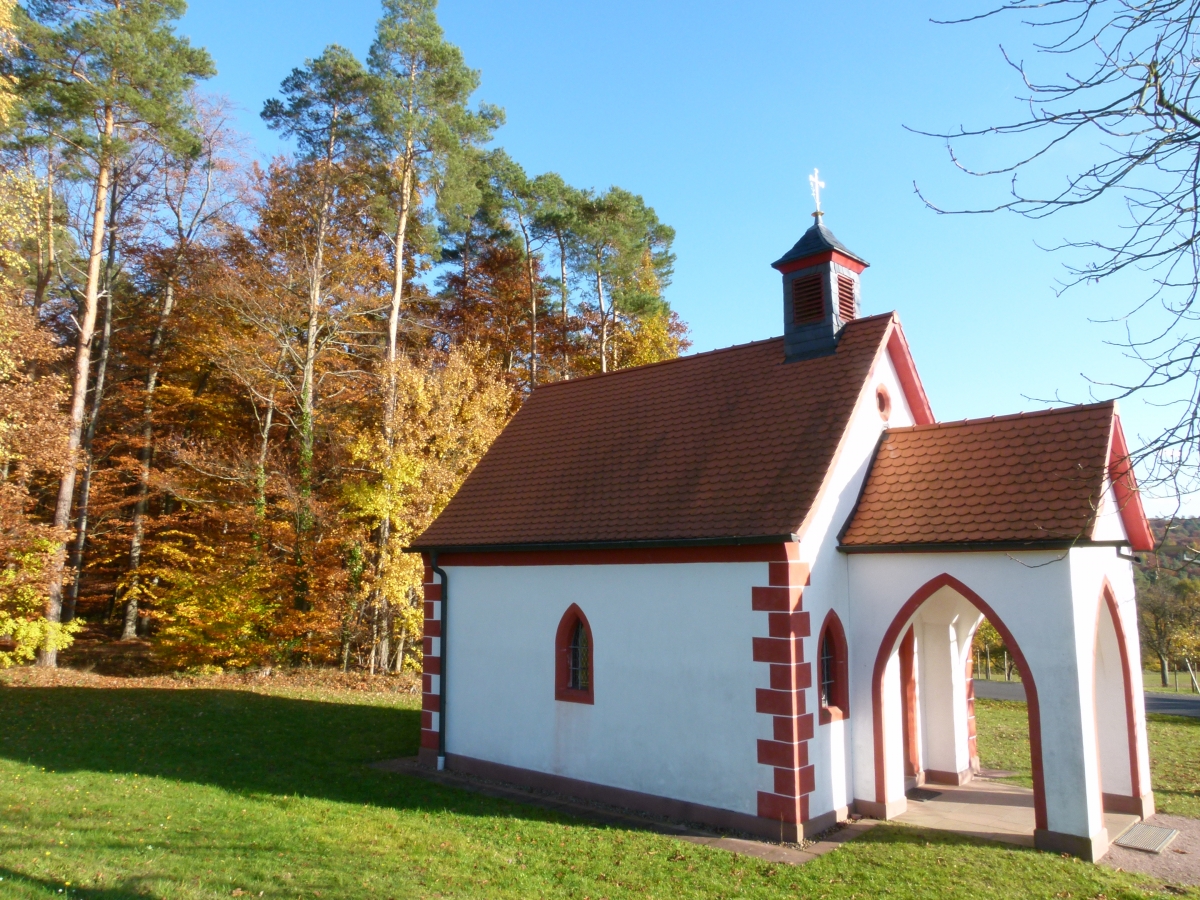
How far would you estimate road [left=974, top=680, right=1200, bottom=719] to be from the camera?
23.1 meters

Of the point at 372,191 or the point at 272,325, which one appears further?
the point at 372,191

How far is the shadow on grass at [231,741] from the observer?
1127cm

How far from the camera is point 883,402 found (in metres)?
12.0

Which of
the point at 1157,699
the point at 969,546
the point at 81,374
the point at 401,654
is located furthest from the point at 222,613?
the point at 1157,699

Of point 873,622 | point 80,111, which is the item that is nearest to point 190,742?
point 873,622

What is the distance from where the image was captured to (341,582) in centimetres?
2150

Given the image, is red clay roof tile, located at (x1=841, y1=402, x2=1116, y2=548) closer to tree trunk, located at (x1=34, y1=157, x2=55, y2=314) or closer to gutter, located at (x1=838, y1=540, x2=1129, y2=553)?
gutter, located at (x1=838, y1=540, x2=1129, y2=553)

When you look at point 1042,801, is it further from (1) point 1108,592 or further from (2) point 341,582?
(2) point 341,582

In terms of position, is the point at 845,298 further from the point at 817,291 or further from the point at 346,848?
the point at 346,848

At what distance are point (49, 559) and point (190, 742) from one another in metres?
7.81

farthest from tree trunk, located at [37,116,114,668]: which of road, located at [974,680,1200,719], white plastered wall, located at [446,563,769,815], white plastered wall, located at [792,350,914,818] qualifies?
road, located at [974,680,1200,719]

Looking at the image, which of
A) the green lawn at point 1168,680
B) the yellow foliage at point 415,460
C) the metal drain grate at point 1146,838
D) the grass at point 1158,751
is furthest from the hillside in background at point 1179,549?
the green lawn at point 1168,680

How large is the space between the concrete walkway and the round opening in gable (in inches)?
204

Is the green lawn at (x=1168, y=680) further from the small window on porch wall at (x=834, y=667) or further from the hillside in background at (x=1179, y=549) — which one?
the hillside in background at (x=1179, y=549)
